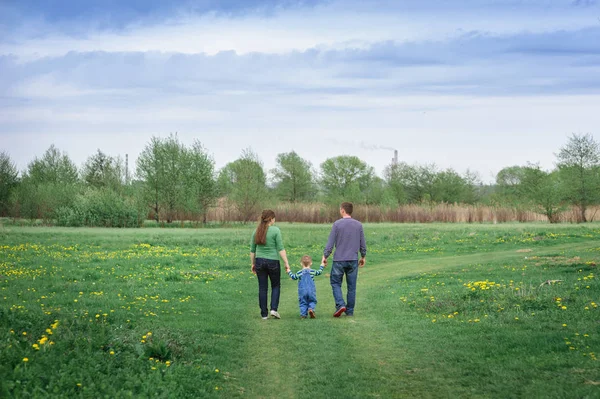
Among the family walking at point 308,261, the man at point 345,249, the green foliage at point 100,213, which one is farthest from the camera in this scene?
the green foliage at point 100,213

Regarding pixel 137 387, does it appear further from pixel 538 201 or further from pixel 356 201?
pixel 356 201

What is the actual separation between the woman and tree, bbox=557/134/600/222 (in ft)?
195

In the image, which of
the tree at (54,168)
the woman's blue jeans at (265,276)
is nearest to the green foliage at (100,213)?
the tree at (54,168)

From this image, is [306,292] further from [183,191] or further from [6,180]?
[6,180]

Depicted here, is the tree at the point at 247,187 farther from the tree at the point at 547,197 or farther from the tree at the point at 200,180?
the tree at the point at 547,197

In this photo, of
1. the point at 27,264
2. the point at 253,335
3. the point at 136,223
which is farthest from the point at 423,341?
the point at 136,223

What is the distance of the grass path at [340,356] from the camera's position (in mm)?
8727

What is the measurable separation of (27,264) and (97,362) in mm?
16157

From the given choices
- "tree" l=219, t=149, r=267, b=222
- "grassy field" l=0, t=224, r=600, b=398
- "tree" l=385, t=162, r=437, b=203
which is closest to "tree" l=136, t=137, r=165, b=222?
"tree" l=219, t=149, r=267, b=222

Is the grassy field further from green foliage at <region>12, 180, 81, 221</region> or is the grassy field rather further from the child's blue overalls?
green foliage at <region>12, 180, 81, 221</region>

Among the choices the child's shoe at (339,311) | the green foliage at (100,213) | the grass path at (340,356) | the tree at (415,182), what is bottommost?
the grass path at (340,356)

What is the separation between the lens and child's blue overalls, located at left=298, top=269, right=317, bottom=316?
14.0 meters

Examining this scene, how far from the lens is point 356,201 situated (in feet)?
273

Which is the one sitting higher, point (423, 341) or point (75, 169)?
point (75, 169)
